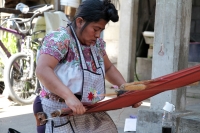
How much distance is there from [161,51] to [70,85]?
79.7 inches

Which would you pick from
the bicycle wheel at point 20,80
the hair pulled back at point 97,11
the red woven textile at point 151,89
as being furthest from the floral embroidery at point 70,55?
the bicycle wheel at point 20,80

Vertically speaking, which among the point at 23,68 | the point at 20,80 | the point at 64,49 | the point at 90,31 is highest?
the point at 90,31

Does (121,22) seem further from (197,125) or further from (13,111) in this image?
(197,125)

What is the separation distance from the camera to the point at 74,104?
2.53 metres

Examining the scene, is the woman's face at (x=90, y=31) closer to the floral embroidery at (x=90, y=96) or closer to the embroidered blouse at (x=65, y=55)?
the embroidered blouse at (x=65, y=55)

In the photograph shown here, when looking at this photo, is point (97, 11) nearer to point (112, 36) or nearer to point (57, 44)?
point (57, 44)

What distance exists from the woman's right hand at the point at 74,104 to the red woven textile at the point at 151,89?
0.47ft

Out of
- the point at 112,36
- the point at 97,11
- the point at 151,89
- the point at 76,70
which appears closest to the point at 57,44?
the point at 76,70

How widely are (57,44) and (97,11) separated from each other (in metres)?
0.34

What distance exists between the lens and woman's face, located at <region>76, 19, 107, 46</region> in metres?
2.67

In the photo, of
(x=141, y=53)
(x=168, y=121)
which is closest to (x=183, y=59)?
(x=168, y=121)

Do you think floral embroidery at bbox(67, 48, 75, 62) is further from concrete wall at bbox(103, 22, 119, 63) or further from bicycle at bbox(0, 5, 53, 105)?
concrete wall at bbox(103, 22, 119, 63)

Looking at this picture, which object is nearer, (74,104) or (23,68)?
(74,104)

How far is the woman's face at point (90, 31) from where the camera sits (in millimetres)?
2666
